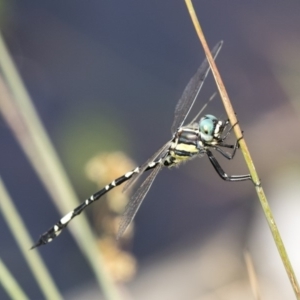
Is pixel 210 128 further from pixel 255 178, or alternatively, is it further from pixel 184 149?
pixel 255 178

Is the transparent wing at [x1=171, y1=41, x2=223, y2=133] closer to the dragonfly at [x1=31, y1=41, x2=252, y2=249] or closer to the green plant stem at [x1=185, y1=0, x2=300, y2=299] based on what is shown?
the dragonfly at [x1=31, y1=41, x2=252, y2=249]

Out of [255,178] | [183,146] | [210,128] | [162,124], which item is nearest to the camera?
[255,178]

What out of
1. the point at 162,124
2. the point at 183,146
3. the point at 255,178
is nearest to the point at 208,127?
the point at 183,146

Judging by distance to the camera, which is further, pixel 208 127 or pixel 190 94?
pixel 190 94

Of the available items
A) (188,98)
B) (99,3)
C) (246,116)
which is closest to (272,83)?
(246,116)

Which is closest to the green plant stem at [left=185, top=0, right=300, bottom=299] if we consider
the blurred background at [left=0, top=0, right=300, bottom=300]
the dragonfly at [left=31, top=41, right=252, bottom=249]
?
the dragonfly at [left=31, top=41, right=252, bottom=249]

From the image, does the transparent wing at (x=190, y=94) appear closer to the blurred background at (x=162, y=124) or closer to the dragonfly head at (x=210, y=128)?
the dragonfly head at (x=210, y=128)

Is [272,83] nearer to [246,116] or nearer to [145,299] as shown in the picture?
[246,116]
